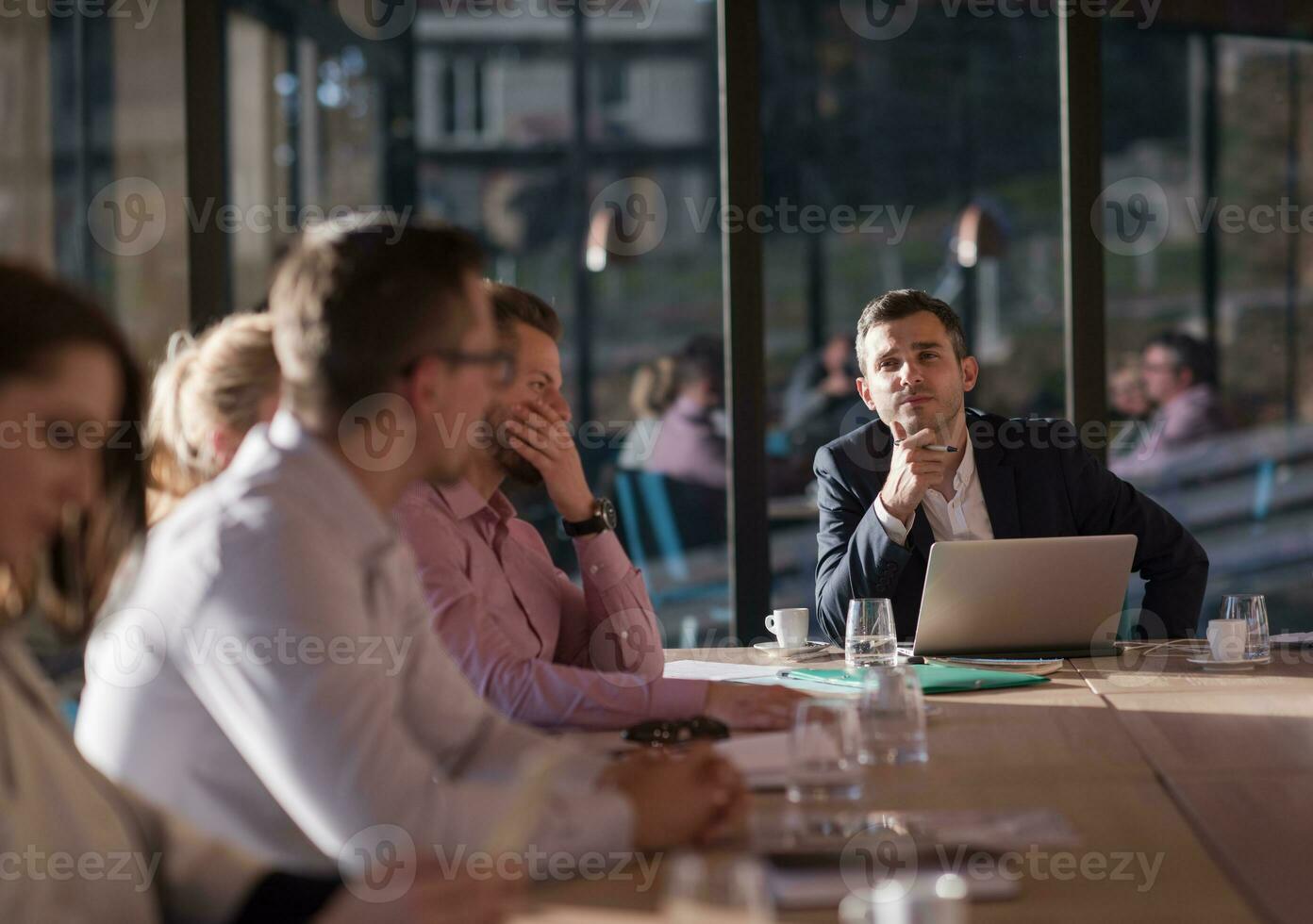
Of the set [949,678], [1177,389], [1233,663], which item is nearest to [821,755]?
[949,678]

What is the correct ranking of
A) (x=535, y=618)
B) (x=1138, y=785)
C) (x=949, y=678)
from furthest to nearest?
(x=535, y=618) < (x=949, y=678) < (x=1138, y=785)

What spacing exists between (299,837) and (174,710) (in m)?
0.18

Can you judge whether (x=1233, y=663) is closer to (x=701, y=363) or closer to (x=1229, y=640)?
(x=1229, y=640)

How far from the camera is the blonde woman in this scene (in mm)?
1982

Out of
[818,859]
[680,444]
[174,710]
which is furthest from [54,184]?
[818,859]

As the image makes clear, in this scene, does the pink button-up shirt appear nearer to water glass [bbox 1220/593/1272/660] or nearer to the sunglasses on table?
the sunglasses on table

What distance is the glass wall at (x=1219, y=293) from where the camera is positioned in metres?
6.46

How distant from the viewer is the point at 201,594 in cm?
128

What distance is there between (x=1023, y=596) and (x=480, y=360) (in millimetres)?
1289

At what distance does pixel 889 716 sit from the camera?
168 centimetres

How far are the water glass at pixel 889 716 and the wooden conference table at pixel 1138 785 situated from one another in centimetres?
3

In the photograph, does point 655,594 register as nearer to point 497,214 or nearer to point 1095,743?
point 497,214

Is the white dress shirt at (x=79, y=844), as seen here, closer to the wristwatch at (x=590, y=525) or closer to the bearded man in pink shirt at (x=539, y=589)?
the bearded man in pink shirt at (x=539, y=589)

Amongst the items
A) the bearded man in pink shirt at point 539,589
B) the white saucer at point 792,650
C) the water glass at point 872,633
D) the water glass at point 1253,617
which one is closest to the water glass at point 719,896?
the bearded man in pink shirt at point 539,589
